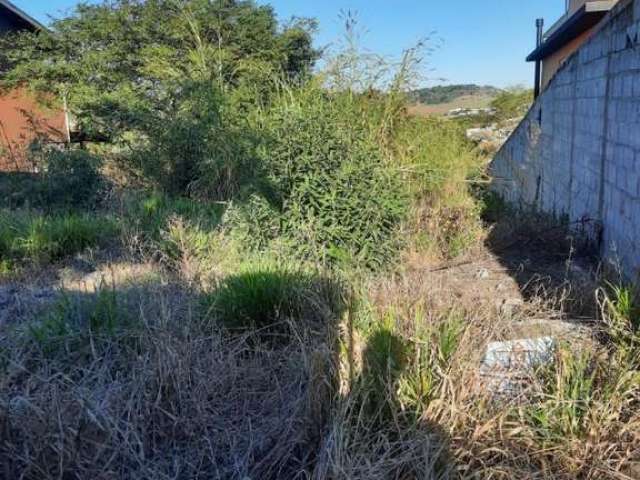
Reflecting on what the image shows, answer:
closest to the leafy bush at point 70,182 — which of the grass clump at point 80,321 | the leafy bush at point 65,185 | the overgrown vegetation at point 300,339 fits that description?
the leafy bush at point 65,185

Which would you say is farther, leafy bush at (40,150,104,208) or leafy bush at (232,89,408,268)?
leafy bush at (40,150,104,208)

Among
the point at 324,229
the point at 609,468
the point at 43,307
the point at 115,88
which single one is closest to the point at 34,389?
the point at 43,307

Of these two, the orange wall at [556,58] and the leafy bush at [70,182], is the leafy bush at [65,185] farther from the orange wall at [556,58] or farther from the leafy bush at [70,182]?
the orange wall at [556,58]

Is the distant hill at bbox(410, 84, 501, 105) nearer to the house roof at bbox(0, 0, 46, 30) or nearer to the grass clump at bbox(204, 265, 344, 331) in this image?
the grass clump at bbox(204, 265, 344, 331)

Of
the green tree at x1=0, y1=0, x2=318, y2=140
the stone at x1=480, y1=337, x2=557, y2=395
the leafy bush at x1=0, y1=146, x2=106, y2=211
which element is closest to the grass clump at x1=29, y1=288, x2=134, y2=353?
the stone at x1=480, y1=337, x2=557, y2=395

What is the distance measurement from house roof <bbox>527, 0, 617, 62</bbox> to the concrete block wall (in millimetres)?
3637

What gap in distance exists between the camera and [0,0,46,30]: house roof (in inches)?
598

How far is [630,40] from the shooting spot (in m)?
3.92

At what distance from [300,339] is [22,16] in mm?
16958

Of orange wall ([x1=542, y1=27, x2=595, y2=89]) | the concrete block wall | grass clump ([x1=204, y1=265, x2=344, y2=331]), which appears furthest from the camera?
orange wall ([x1=542, y1=27, x2=595, y2=89])

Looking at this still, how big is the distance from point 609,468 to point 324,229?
9.85 feet

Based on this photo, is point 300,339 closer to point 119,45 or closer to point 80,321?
point 80,321

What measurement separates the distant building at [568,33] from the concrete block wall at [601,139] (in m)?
1.91

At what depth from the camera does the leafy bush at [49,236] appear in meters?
5.03
